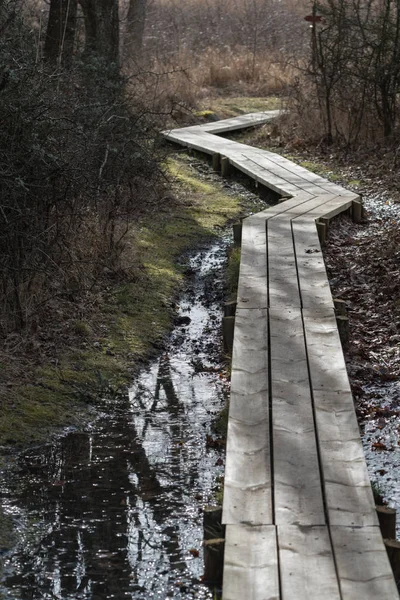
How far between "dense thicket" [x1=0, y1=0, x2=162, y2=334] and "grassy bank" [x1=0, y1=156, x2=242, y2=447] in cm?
29

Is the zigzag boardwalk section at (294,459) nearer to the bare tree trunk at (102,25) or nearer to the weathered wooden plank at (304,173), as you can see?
the weathered wooden plank at (304,173)

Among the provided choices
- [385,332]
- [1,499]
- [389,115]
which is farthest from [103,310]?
[389,115]

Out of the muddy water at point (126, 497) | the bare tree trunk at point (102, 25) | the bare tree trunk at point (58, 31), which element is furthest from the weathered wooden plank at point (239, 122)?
the muddy water at point (126, 497)

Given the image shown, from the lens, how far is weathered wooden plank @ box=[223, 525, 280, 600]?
3.12 m

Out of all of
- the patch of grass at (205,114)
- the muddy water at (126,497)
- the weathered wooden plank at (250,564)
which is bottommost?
the muddy water at (126,497)

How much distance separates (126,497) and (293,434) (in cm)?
87

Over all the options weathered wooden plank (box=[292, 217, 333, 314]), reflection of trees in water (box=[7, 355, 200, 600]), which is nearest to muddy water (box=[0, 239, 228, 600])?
reflection of trees in water (box=[7, 355, 200, 600])

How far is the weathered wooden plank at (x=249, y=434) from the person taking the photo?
373cm

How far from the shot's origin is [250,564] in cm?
Result: 329

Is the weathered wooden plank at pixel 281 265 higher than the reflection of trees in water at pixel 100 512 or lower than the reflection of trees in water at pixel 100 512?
higher

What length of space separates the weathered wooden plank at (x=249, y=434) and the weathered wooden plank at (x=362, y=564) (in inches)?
12.6

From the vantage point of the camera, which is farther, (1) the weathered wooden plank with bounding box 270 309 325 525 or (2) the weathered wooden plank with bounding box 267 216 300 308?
(2) the weathered wooden plank with bounding box 267 216 300 308

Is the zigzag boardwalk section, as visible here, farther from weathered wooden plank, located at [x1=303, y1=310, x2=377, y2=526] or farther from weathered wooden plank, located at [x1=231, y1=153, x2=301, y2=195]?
weathered wooden plank, located at [x1=231, y1=153, x2=301, y2=195]

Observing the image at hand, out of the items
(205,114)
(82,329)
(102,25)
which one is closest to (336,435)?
(82,329)
